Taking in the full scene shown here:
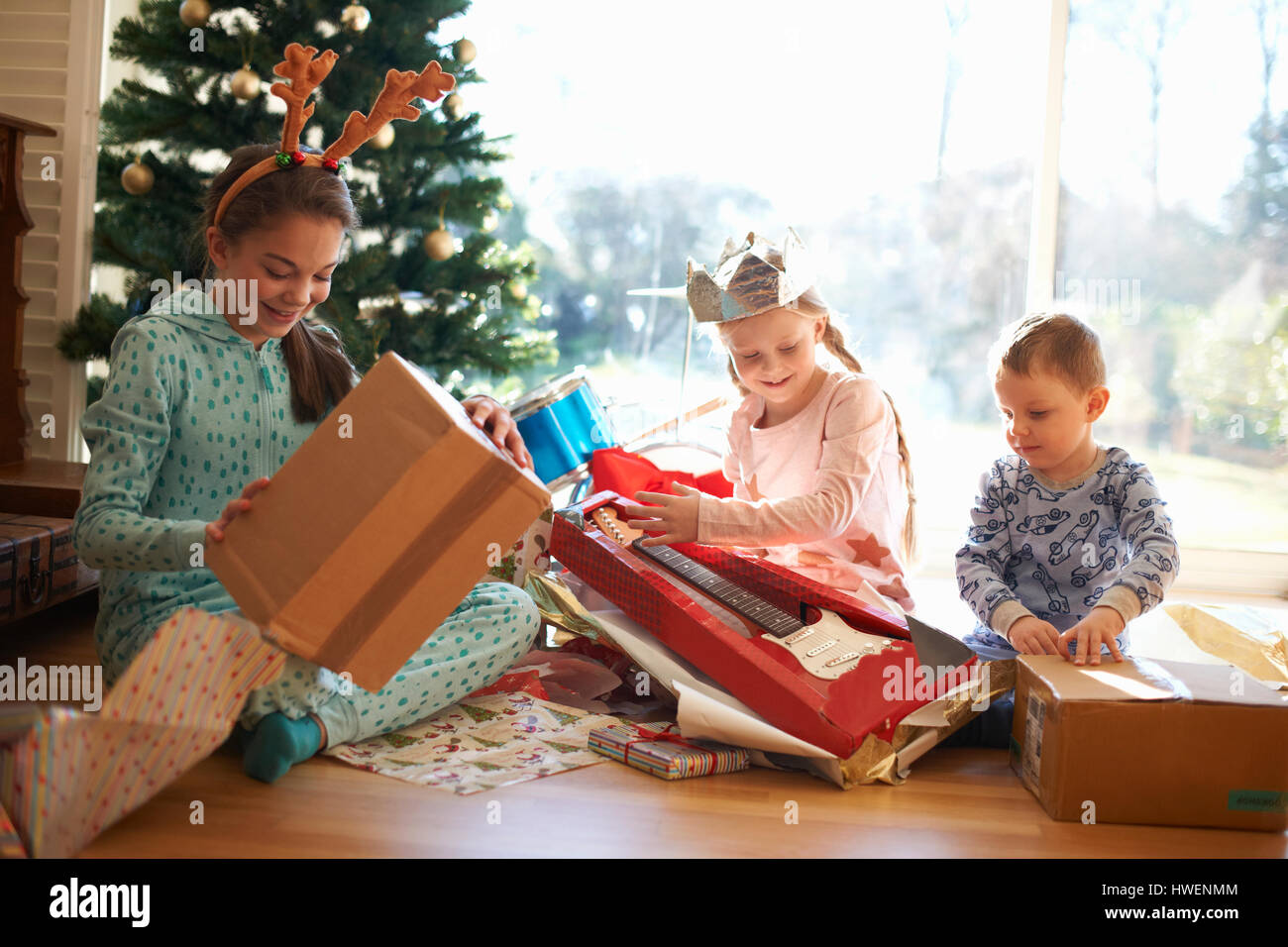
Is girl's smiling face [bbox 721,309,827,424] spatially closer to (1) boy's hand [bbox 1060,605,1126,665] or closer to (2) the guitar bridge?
(2) the guitar bridge

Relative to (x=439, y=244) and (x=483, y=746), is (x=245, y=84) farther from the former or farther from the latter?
(x=483, y=746)

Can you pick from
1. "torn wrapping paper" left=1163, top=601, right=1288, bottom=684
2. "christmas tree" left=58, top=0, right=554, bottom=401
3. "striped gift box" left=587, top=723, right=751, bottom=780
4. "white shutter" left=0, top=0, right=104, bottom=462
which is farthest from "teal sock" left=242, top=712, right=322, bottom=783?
"white shutter" left=0, top=0, right=104, bottom=462

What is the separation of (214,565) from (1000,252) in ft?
8.43

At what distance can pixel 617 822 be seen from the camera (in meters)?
1.20

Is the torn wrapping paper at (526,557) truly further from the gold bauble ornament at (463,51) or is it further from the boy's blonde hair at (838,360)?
the gold bauble ornament at (463,51)

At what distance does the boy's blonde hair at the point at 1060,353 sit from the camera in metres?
1.57

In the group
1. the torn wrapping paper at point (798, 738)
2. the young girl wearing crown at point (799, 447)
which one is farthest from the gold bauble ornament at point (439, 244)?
Answer: the torn wrapping paper at point (798, 738)

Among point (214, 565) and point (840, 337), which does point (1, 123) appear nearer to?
point (214, 565)

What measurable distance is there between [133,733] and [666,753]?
24.0 inches

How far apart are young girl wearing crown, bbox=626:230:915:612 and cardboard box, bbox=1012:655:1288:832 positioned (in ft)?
1.64

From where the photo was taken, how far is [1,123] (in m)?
2.36

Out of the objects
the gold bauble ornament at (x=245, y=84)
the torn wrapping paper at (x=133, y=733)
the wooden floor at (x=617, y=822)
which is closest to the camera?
the torn wrapping paper at (x=133, y=733)

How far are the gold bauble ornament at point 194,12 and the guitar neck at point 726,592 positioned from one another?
1545 millimetres

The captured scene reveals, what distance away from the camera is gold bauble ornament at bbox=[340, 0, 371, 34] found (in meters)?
2.34
